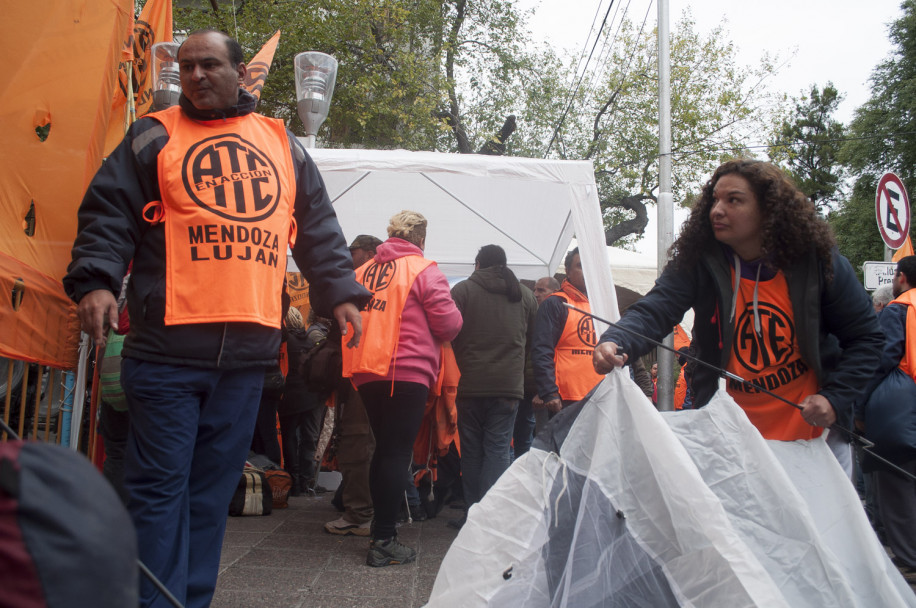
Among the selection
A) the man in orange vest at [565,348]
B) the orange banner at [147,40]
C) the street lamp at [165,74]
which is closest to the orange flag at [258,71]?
the street lamp at [165,74]

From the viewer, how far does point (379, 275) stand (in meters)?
4.15

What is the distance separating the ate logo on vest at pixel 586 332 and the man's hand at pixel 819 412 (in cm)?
303

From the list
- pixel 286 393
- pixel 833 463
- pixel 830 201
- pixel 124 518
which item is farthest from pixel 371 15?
pixel 830 201

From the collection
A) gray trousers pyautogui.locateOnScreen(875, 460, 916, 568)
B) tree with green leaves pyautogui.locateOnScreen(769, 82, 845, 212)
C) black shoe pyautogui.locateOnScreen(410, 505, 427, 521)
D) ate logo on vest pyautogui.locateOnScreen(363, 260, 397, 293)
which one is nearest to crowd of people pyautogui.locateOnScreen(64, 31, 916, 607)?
ate logo on vest pyautogui.locateOnScreen(363, 260, 397, 293)

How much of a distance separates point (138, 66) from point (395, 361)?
2385mm

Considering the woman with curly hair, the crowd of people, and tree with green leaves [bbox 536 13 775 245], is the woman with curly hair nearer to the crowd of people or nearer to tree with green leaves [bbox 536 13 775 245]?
the crowd of people

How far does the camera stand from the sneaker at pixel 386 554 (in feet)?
12.3

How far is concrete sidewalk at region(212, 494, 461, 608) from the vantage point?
3.17 m

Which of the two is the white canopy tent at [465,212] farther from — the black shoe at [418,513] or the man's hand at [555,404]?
the black shoe at [418,513]

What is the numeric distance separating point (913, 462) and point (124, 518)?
4.75 metres

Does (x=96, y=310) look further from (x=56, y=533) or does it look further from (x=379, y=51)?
(x=379, y=51)

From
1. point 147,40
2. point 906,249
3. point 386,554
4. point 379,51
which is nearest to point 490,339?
point 386,554

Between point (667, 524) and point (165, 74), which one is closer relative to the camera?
point (667, 524)

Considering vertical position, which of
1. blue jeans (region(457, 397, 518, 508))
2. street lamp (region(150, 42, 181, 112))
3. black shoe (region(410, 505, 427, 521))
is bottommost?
black shoe (region(410, 505, 427, 521))
